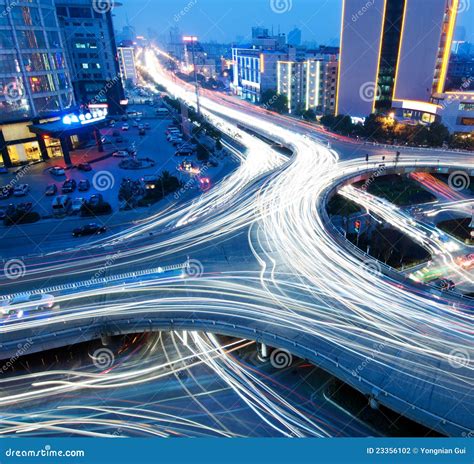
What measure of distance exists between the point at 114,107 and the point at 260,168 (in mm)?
36094

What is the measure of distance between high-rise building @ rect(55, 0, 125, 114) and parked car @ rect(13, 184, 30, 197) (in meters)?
22.3

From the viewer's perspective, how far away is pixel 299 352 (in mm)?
11586

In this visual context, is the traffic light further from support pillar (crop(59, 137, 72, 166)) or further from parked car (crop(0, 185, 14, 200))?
support pillar (crop(59, 137, 72, 166))

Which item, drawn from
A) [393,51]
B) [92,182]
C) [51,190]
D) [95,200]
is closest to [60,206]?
[95,200]

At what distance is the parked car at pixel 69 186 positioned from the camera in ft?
92.9

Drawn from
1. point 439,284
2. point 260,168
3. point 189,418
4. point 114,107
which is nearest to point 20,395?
point 189,418

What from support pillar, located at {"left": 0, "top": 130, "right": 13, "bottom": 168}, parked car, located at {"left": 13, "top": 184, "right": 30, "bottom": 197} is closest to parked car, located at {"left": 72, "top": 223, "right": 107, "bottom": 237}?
parked car, located at {"left": 13, "top": 184, "right": 30, "bottom": 197}

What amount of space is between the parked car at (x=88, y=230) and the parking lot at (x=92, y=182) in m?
0.42

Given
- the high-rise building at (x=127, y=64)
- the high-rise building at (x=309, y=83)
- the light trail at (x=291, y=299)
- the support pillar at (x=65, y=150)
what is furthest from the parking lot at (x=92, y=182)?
the high-rise building at (x=127, y=64)

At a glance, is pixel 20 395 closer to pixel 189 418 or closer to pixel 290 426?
pixel 189 418

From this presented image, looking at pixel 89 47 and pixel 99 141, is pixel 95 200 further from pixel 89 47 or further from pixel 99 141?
pixel 89 47

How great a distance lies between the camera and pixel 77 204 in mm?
25438

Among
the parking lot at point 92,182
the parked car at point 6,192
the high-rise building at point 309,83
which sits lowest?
the parking lot at point 92,182

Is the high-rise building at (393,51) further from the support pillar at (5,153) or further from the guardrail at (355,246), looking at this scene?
the support pillar at (5,153)
